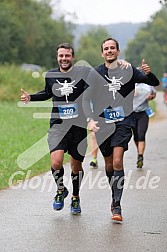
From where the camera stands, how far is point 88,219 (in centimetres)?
780

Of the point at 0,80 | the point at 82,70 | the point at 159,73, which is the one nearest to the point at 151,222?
the point at 82,70

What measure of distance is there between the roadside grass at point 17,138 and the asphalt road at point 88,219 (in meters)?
0.50

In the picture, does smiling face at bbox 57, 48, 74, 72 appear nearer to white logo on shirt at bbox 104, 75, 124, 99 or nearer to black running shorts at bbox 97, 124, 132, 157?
white logo on shirt at bbox 104, 75, 124, 99

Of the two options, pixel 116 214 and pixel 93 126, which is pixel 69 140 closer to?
pixel 93 126

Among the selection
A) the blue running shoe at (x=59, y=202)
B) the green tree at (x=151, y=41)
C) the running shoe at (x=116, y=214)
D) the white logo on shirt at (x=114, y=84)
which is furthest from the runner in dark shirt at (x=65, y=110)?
the green tree at (x=151, y=41)

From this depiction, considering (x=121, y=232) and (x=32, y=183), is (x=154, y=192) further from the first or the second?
(x=121, y=232)

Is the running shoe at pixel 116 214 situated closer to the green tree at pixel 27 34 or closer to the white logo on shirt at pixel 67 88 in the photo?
the white logo on shirt at pixel 67 88

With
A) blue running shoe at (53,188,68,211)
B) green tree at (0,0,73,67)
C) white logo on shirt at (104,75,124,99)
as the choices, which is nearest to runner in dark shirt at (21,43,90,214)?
blue running shoe at (53,188,68,211)

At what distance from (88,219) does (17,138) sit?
9.58m

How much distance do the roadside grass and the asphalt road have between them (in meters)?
0.50

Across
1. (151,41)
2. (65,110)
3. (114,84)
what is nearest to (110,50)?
(114,84)

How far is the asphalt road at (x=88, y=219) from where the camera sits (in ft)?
21.3

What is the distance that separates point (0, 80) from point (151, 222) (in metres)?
34.1

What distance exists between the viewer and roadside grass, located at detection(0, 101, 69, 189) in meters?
11.7
